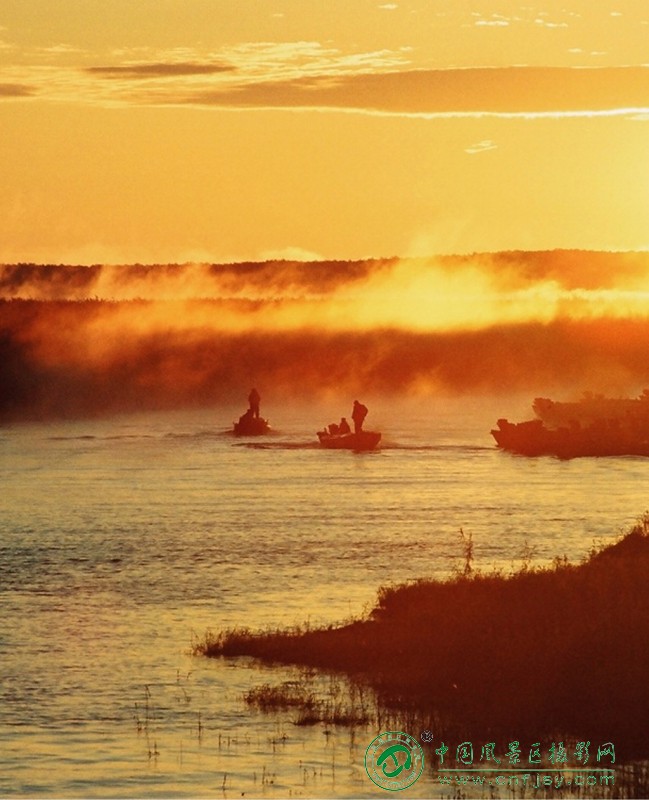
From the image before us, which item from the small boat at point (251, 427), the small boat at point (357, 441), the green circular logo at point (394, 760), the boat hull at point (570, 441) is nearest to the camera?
the green circular logo at point (394, 760)

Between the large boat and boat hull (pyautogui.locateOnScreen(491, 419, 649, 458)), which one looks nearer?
boat hull (pyautogui.locateOnScreen(491, 419, 649, 458))

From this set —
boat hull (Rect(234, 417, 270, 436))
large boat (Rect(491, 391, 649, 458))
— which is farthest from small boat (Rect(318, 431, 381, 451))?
boat hull (Rect(234, 417, 270, 436))

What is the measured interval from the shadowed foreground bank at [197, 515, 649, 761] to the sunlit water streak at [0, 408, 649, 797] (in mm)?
1913

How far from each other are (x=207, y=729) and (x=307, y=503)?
64425 mm

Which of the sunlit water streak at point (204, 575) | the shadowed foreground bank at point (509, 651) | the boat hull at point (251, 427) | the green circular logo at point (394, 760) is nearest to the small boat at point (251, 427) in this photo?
the boat hull at point (251, 427)

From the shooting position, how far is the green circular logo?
32.5 meters

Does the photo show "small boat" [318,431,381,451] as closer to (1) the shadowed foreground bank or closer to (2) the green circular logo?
(1) the shadowed foreground bank

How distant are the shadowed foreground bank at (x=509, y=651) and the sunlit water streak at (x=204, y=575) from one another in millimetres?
1913

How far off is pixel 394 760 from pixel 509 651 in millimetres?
5707

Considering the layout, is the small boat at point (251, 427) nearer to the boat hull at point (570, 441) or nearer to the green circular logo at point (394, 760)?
the boat hull at point (570, 441)

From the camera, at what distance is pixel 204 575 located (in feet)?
205

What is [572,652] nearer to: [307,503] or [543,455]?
[307,503]

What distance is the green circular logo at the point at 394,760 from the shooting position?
107 ft

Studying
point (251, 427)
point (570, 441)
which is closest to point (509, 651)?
point (570, 441)
